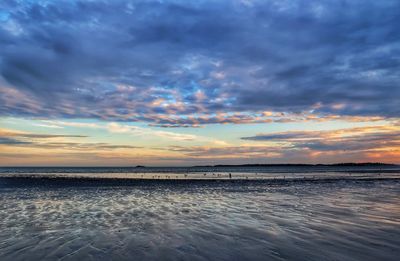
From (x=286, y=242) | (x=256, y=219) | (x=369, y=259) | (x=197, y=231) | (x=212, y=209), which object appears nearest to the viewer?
(x=369, y=259)

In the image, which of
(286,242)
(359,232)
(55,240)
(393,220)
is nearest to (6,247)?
(55,240)

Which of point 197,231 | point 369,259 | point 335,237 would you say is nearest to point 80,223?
point 197,231

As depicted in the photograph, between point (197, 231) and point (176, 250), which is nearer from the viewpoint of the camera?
point (176, 250)

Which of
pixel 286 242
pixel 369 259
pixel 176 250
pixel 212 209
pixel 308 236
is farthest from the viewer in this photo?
pixel 212 209

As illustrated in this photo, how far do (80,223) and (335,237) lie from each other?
1077cm

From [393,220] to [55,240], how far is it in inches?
565

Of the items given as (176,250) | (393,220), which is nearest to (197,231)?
(176,250)

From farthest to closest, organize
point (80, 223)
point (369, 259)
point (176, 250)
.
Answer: point (80, 223) → point (176, 250) → point (369, 259)

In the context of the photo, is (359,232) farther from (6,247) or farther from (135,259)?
(6,247)

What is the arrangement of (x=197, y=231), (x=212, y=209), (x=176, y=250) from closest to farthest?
1. (x=176, y=250)
2. (x=197, y=231)
3. (x=212, y=209)

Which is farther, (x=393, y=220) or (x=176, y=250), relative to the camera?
(x=393, y=220)

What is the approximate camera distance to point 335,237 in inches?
430

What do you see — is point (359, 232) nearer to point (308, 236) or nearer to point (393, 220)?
point (308, 236)

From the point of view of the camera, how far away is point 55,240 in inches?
425
